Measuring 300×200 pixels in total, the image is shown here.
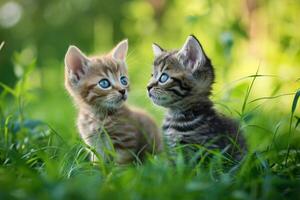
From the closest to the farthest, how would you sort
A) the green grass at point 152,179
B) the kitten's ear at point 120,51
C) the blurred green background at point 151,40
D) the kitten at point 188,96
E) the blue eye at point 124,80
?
the green grass at point 152,179
the kitten at point 188,96
the blue eye at point 124,80
the kitten's ear at point 120,51
the blurred green background at point 151,40

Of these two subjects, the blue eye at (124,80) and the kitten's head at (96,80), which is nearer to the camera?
the kitten's head at (96,80)

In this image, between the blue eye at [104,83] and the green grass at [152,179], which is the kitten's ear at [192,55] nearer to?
the blue eye at [104,83]

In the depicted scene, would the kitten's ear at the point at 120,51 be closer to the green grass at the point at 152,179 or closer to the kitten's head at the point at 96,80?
the kitten's head at the point at 96,80

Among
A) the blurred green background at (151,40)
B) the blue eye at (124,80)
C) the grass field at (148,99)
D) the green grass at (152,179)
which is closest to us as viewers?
the green grass at (152,179)

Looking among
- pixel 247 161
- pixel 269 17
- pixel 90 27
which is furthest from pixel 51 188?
pixel 90 27

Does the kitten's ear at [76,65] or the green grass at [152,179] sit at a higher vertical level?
the kitten's ear at [76,65]

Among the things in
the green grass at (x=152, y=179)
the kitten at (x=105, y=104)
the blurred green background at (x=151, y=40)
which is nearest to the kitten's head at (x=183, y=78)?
the blurred green background at (x=151, y=40)

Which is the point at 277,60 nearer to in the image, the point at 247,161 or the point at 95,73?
the point at 95,73

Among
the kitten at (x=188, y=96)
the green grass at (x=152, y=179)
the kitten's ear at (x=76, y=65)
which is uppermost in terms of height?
the kitten's ear at (x=76, y=65)
